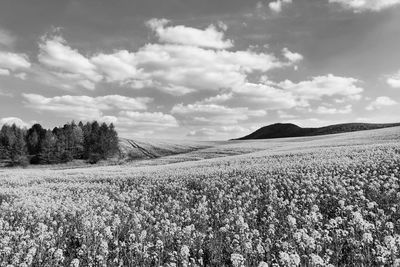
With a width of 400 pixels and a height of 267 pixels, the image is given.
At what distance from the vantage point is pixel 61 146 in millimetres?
102188

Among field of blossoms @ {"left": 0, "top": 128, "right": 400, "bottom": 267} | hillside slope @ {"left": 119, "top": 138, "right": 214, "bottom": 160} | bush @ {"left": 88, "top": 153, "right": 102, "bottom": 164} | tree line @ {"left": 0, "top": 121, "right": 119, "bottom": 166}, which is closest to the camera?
field of blossoms @ {"left": 0, "top": 128, "right": 400, "bottom": 267}

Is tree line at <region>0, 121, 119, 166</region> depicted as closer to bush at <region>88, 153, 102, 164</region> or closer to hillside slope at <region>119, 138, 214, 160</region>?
bush at <region>88, 153, 102, 164</region>

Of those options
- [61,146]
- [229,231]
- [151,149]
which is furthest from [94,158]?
[229,231]

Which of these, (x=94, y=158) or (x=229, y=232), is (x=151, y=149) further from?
(x=229, y=232)

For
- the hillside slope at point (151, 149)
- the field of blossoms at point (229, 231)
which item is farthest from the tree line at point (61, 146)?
the field of blossoms at point (229, 231)

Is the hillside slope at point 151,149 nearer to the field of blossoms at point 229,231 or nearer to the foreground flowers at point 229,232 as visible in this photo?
the field of blossoms at point 229,231

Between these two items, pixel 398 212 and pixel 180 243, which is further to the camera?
pixel 398 212

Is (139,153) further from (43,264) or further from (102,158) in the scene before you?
(43,264)

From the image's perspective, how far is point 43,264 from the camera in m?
7.35

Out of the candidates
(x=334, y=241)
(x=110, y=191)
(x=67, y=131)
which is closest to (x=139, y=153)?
(x=67, y=131)

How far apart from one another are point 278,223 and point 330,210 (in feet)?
7.25

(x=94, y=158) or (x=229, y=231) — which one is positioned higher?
(x=94, y=158)

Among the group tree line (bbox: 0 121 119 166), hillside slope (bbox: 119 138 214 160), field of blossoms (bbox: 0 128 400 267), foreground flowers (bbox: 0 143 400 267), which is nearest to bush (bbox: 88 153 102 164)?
tree line (bbox: 0 121 119 166)

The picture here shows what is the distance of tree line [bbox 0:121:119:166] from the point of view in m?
101
